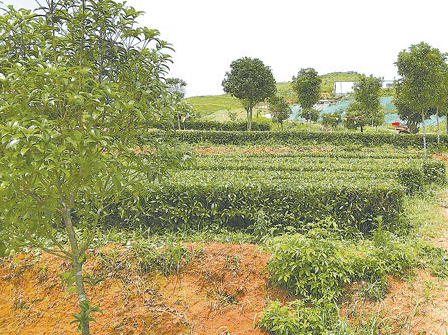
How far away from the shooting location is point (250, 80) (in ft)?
73.3

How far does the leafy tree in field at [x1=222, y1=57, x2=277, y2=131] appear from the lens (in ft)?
73.6

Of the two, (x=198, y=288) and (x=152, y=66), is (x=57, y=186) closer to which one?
(x=152, y=66)

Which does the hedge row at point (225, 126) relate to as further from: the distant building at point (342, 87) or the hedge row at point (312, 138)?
the distant building at point (342, 87)

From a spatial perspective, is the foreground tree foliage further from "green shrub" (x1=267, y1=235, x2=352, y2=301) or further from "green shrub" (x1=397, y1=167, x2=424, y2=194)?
"green shrub" (x1=397, y1=167, x2=424, y2=194)

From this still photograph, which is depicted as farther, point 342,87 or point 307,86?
point 342,87

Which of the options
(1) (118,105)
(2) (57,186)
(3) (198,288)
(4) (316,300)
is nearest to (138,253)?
(3) (198,288)

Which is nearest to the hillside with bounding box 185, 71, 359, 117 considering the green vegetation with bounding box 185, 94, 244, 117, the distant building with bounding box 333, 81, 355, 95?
the green vegetation with bounding box 185, 94, 244, 117

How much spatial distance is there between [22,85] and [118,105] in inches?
27.8

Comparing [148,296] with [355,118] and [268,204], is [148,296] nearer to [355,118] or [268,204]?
Answer: [268,204]

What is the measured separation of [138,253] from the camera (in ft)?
13.5

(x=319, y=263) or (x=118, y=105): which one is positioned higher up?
(x=118, y=105)

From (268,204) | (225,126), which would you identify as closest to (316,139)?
(225,126)

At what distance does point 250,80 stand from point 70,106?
20867 mm

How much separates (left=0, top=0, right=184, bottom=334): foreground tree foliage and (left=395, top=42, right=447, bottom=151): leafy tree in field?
1288 centimetres
